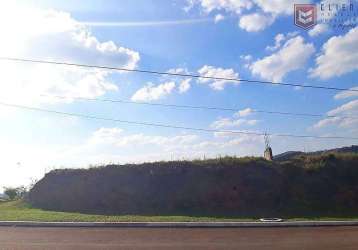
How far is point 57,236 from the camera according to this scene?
1294 cm

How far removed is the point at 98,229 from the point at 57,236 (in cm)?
199

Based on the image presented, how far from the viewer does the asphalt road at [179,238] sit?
10922 millimetres

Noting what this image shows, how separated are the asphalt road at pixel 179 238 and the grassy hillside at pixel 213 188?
631cm

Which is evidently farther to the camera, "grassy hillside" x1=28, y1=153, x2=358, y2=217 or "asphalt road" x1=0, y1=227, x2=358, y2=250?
"grassy hillside" x1=28, y1=153, x2=358, y2=217

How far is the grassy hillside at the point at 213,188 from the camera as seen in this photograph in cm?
2192

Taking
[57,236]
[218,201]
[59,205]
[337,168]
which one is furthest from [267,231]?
[59,205]

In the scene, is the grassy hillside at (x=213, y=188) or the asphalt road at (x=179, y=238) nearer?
the asphalt road at (x=179, y=238)

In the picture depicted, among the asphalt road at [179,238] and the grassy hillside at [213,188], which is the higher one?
the grassy hillside at [213,188]

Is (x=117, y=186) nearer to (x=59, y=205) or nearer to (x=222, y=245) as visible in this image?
(x=59, y=205)

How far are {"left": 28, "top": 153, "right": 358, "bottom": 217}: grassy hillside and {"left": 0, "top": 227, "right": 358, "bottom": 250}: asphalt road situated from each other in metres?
6.31

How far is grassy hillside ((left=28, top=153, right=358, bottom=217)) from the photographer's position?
21.9 metres

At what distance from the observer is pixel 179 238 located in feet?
40.5

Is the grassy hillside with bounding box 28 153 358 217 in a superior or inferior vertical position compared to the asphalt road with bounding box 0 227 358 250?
superior

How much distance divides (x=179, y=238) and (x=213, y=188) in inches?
451
